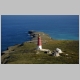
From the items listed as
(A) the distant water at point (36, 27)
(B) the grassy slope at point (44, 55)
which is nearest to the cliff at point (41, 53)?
(B) the grassy slope at point (44, 55)

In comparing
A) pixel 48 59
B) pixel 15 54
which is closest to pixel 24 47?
pixel 15 54

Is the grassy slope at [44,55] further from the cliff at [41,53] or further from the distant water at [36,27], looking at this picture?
the distant water at [36,27]

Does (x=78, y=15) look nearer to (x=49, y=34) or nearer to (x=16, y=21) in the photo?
(x=49, y=34)

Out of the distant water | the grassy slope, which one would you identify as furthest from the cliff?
the distant water

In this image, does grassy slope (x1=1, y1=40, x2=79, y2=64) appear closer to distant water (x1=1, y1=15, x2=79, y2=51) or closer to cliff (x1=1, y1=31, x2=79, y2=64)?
cliff (x1=1, y1=31, x2=79, y2=64)

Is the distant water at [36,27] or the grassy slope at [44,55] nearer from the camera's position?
the grassy slope at [44,55]

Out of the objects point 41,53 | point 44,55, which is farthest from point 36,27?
point 44,55
